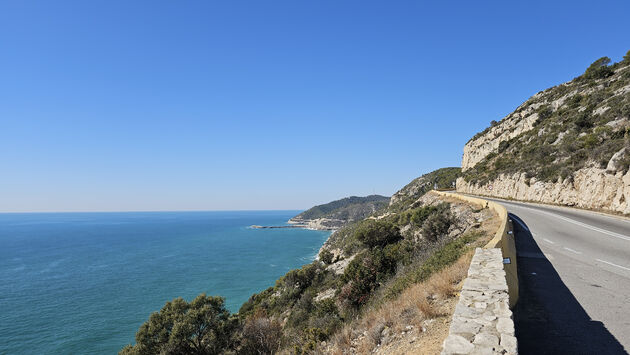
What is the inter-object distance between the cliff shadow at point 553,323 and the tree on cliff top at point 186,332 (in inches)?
858

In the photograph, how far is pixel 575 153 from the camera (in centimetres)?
2659

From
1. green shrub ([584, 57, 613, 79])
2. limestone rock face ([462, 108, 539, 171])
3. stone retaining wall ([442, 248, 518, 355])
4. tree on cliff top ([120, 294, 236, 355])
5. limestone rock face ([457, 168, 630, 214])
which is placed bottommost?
tree on cliff top ([120, 294, 236, 355])

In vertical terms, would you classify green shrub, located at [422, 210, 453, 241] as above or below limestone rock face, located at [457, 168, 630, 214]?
below

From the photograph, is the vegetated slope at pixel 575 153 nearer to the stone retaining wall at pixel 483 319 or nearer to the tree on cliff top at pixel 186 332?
the stone retaining wall at pixel 483 319

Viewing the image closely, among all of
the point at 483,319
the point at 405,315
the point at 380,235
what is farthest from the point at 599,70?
the point at 483,319

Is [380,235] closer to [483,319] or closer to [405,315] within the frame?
[405,315]

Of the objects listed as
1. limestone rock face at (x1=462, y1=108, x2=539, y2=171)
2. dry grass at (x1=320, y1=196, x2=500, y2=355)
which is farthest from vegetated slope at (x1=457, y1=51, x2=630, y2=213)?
dry grass at (x1=320, y1=196, x2=500, y2=355)

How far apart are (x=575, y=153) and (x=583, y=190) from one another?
19.4ft

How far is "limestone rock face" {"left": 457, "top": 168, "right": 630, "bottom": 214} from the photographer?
1873 centimetres

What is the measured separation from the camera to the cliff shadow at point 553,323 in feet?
16.1

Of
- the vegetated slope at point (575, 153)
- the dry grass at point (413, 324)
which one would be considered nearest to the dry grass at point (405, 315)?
the dry grass at point (413, 324)

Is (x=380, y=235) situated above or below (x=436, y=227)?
A: below

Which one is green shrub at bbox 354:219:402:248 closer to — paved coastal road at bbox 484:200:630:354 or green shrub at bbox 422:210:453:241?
green shrub at bbox 422:210:453:241

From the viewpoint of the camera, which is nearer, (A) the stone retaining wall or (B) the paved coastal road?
(A) the stone retaining wall
